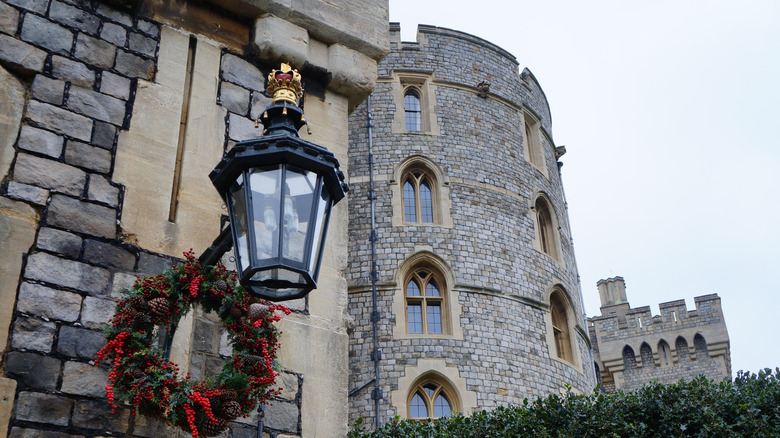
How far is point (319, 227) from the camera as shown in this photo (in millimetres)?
3098

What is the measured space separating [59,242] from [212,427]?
115cm

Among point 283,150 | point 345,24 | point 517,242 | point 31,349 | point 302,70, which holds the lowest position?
point 31,349

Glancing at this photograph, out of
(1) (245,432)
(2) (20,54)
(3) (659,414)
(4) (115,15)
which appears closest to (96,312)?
(1) (245,432)

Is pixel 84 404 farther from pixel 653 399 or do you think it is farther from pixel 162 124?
pixel 653 399

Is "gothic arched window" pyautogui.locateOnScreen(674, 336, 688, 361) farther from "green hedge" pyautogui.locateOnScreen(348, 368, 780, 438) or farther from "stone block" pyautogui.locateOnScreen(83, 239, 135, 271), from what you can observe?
"stone block" pyautogui.locateOnScreen(83, 239, 135, 271)

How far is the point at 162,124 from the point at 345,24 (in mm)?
1527

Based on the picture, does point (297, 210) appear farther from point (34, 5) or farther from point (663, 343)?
point (663, 343)

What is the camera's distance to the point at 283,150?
3090 mm

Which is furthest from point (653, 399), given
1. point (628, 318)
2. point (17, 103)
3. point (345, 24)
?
point (628, 318)

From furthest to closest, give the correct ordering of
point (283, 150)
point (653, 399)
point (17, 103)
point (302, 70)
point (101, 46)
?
point (653, 399) → point (302, 70) → point (101, 46) → point (17, 103) → point (283, 150)

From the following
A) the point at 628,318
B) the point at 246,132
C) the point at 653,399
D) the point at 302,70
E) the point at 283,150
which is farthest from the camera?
the point at 628,318

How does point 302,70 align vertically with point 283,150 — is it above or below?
above

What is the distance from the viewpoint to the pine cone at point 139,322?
11.2ft

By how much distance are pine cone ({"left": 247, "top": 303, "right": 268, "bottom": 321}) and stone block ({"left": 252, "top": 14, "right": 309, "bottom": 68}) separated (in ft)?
6.14
